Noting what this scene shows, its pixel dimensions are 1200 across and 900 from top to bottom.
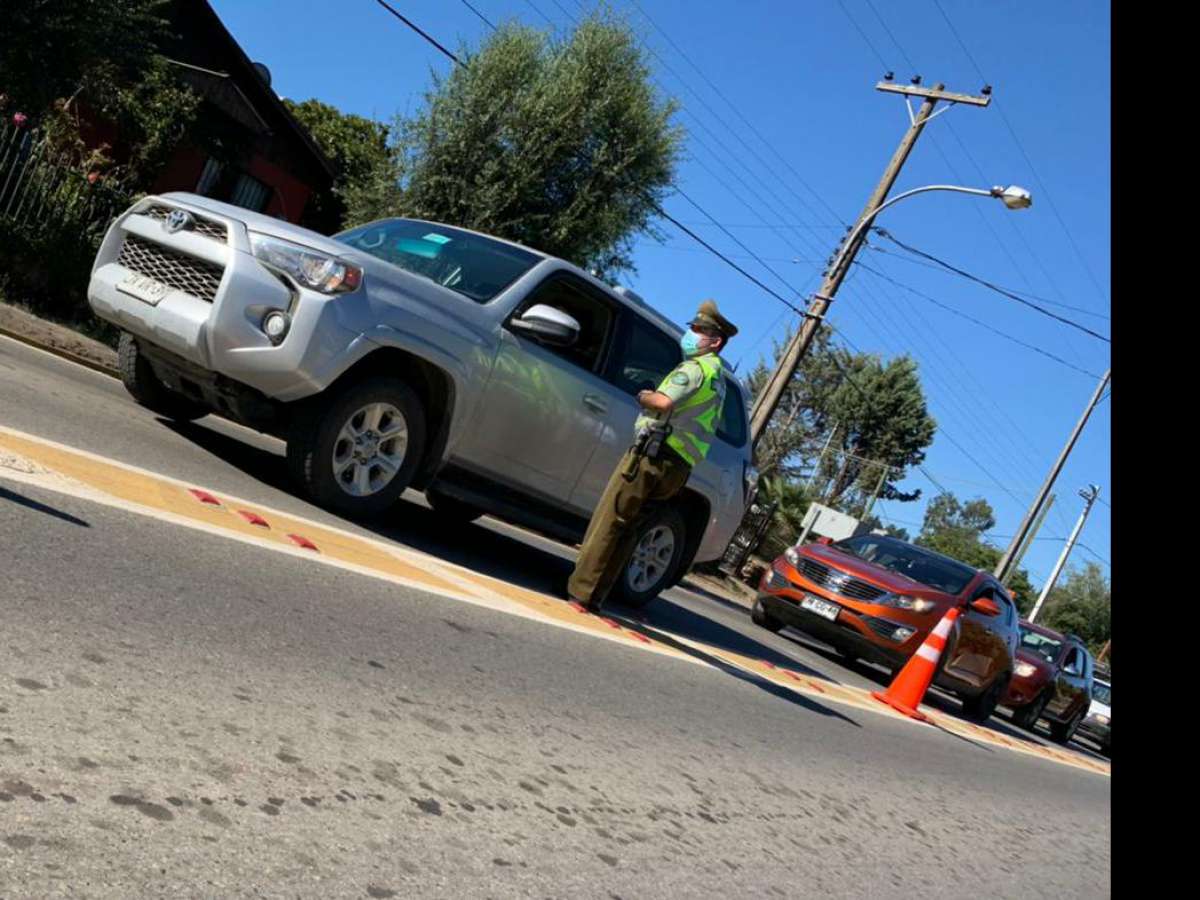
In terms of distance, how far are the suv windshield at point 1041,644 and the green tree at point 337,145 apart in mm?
18436

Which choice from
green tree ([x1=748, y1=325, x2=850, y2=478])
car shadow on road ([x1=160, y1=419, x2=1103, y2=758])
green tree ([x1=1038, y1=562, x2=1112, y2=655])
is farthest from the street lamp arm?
green tree ([x1=1038, y1=562, x2=1112, y2=655])

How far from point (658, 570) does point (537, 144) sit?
46.1ft

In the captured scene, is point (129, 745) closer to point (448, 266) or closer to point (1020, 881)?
point (1020, 881)

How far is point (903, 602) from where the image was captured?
44.1ft

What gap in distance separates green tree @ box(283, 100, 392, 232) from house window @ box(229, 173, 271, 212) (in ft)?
6.20

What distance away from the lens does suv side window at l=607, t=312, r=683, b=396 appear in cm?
868

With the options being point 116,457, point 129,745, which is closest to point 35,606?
point 129,745

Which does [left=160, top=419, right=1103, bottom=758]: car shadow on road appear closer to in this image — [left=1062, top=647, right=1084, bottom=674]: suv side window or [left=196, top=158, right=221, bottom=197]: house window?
[left=1062, top=647, right=1084, bottom=674]: suv side window

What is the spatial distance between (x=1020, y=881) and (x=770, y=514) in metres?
16.7

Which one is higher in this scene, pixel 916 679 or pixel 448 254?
pixel 448 254

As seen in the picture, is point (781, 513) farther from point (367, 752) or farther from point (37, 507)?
point (367, 752)

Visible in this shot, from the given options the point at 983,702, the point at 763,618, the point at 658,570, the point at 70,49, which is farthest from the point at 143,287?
the point at 983,702

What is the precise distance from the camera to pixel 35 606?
3727 millimetres

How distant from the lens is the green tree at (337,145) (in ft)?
104
